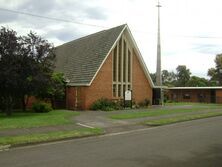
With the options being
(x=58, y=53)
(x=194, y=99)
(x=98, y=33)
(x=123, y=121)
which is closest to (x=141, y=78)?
(x=98, y=33)

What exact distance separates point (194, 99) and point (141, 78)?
24.3 metres

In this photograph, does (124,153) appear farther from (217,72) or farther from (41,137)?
(217,72)

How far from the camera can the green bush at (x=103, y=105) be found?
29750 millimetres

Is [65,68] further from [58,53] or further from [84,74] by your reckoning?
[58,53]

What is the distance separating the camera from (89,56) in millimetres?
32656

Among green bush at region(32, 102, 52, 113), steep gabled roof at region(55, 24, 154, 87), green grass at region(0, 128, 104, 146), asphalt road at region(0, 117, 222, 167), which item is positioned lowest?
asphalt road at region(0, 117, 222, 167)

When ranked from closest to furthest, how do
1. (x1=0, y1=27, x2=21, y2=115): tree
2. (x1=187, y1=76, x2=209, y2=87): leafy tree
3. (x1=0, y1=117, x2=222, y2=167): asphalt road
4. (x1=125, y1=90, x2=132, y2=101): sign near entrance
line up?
(x1=0, y1=117, x2=222, y2=167): asphalt road < (x1=0, y1=27, x2=21, y2=115): tree < (x1=125, y1=90, x2=132, y2=101): sign near entrance < (x1=187, y1=76, x2=209, y2=87): leafy tree

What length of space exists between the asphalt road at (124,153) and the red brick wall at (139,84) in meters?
20.6

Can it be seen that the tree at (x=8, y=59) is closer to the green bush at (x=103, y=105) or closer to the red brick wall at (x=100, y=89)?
the red brick wall at (x=100, y=89)

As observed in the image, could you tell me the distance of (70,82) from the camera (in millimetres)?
31312

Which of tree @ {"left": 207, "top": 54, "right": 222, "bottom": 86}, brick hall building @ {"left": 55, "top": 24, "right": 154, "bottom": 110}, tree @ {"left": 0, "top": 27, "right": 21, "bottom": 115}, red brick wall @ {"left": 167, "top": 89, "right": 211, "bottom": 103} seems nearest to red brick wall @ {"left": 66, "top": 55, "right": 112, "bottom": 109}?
brick hall building @ {"left": 55, "top": 24, "right": 154, "bottom": 110}

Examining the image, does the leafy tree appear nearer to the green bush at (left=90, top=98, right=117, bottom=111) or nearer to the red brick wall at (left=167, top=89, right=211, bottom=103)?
the red brick wall at (left=167, top=89, right=211, bottom=103)

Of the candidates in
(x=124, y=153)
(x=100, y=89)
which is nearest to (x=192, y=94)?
(x=100, y=89)

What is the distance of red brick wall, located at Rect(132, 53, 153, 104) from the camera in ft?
114
